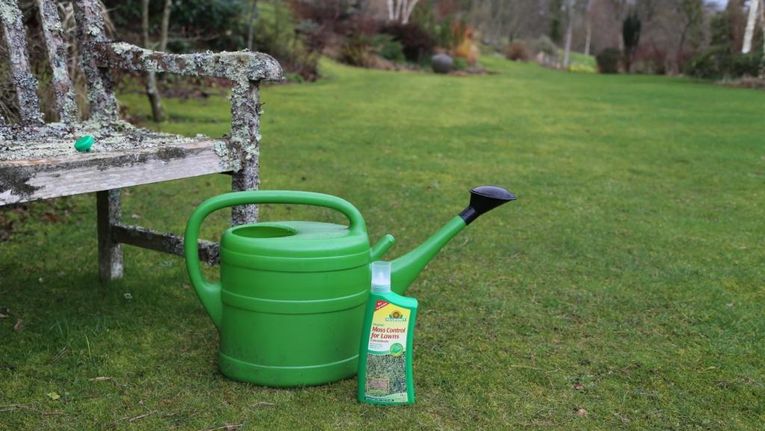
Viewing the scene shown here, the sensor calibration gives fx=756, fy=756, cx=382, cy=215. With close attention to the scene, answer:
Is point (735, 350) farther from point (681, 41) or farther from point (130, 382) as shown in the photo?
point (681, 41)

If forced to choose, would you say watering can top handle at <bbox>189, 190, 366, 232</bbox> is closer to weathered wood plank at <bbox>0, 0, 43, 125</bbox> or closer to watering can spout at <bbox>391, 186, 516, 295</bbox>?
watering can spout at <bbox>391, 186, 516, 295</bbox>

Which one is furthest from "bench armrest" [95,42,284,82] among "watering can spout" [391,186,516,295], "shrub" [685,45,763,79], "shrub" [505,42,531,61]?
"shrub" [505,42,531,61]

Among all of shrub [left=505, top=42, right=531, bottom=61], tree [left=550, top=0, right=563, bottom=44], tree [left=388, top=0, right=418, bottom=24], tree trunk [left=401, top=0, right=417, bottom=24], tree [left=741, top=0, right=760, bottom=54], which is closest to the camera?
tree [left=741, top=0, right=760, bottom=54]

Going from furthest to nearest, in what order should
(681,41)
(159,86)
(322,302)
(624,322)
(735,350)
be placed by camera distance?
(681,41)
(159,86)
(624,322)
(735,350)
(322,302)

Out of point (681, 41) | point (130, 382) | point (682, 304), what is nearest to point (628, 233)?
point (682, 304)

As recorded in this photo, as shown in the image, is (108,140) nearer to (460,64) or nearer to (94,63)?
(94,63)

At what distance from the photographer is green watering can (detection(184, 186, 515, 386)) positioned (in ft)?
7.13

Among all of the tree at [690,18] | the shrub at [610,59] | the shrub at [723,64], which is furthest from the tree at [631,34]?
the shrub at [723,64]

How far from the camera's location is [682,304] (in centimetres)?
322

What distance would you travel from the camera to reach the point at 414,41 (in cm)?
2097

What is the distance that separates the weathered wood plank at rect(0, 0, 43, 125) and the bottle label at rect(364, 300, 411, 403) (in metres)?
1.65

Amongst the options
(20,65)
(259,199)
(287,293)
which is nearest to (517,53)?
(20,65)

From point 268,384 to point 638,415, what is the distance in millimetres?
1102

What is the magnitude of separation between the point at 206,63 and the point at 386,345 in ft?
3.78
